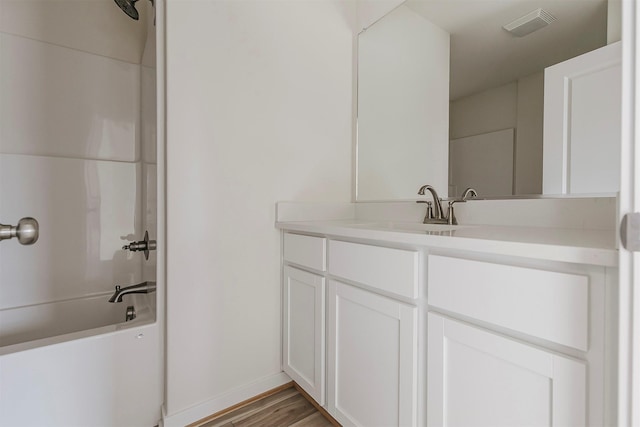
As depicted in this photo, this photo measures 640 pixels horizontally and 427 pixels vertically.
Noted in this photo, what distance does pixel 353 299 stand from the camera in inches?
44.2

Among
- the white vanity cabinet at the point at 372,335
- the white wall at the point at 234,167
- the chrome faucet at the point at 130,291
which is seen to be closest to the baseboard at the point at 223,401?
the white wall at the point at 234,167

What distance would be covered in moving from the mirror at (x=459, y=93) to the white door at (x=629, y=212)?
65 centimetres

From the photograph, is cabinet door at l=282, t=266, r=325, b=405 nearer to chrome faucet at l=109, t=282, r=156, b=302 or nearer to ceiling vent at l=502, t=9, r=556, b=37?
chrome faucet at l=109, t=282, r=156, b=302

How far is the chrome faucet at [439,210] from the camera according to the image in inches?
53.9

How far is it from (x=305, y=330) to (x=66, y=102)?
6.02 ft

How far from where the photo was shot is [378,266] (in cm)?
101

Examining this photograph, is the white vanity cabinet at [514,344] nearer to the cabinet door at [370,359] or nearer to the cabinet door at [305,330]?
the cabinet door at [370,359]

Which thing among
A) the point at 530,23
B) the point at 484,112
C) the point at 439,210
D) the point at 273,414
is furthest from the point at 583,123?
the point at 273,414

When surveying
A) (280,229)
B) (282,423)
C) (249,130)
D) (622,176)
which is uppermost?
(249,130)

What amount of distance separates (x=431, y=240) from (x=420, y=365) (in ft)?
1.28

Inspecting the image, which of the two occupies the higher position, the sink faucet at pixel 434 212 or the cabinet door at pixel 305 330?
the sink faucet at pixel 434 212

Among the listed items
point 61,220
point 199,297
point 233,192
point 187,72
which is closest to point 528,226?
point 233,192

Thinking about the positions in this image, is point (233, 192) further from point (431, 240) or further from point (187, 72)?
point (431, 240)

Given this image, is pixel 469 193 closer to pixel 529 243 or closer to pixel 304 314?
pixel 529 243
